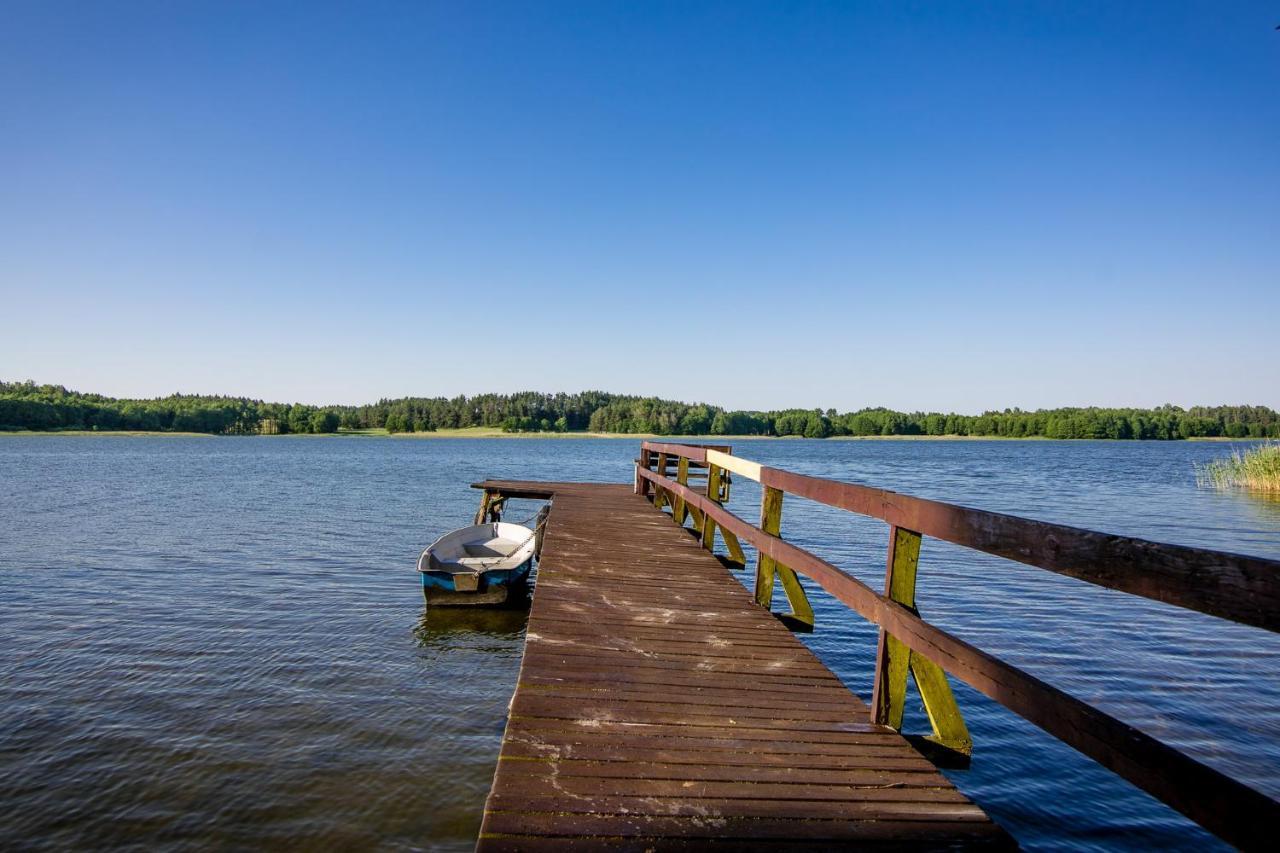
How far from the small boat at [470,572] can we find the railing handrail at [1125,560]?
29.2ft

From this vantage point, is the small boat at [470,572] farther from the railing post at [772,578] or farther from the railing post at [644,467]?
the railing post at [772,578]

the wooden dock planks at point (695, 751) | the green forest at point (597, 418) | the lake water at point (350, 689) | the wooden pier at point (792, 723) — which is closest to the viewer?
the wooden pier at point (792, 723)

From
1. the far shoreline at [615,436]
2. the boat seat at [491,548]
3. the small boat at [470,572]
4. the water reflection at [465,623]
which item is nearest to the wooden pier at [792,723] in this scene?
the water reflection at [465,623]

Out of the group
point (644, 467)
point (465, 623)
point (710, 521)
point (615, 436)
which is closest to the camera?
point (710, 521)

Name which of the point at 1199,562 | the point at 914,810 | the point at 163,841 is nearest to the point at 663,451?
the point at 163,841

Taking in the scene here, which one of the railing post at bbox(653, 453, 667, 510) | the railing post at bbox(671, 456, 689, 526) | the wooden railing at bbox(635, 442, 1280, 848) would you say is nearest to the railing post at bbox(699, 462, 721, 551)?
the railing post at bbox(671, 456, 689, 526)

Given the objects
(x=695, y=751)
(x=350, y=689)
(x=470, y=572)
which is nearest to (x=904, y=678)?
(x=695, y=751)

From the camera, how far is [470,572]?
1174cm

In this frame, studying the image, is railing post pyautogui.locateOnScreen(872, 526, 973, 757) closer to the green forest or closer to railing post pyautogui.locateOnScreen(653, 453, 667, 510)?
railing post pyautogui.locateOnScreen(653, 453, 667, 510)

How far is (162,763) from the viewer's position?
20.7ft

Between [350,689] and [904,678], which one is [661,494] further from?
[904,678]

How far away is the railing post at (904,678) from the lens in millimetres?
3645

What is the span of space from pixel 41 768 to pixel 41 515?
73.3 feet

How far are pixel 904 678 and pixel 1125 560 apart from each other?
1.90m
